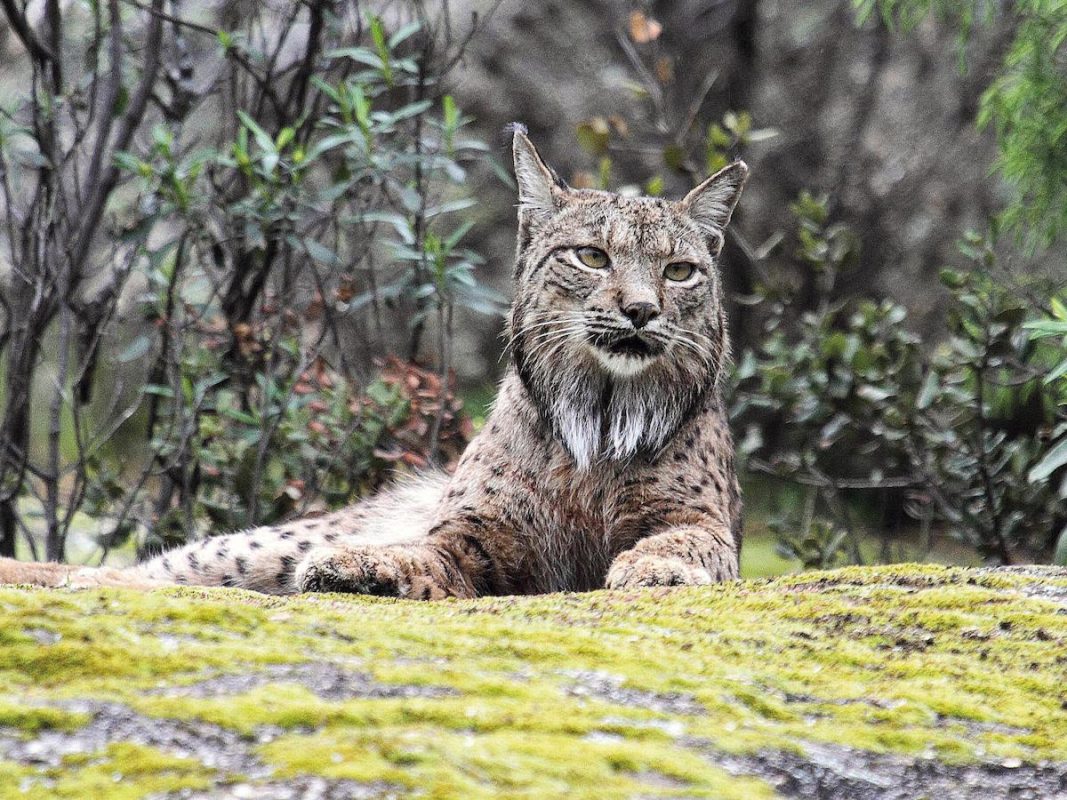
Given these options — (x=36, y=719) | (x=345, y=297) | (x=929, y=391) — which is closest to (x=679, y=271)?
(x=345, y=297)

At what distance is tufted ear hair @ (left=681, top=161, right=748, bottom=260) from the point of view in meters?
5.38

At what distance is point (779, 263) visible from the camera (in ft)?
34.1

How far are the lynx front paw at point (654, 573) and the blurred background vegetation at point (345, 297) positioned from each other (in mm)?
1335

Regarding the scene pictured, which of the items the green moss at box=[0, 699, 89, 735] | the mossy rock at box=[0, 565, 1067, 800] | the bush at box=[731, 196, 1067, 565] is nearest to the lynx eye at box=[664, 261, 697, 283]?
the mossy rock at box=[0, 565, 1067, 800]

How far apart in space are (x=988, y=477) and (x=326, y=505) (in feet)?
11.3

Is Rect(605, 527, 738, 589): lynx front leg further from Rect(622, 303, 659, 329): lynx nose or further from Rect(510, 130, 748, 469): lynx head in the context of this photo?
Rect(622, 303, 659, 329): lynx nose

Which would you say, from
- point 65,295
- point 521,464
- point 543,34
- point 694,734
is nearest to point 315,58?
point 65,295

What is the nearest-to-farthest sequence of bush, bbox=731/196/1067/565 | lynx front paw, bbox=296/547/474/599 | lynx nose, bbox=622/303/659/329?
lynx front paw, bbox=296/547/474/599 < lynx nose, bbox=622/303/659/329 < bush, bbox=731/196/1067/565

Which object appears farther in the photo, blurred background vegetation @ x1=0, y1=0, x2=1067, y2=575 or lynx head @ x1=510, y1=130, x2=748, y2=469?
blurred background vegetation @ x1=0, y1=0, x2=1067, y2=575

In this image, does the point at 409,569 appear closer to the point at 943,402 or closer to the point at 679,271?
the point at 679,271

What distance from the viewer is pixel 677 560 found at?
4484 millimetres

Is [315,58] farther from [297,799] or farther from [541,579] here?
[297,799]

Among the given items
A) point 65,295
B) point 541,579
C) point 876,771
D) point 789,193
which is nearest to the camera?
point 876,771

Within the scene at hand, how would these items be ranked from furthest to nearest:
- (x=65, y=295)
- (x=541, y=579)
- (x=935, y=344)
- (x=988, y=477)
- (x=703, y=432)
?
(x=935, y=344) → (x=988, y=477) → (x=65, y=295) → (x=703, y=432) → (x=541, y=579)
